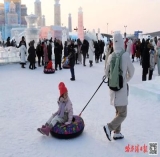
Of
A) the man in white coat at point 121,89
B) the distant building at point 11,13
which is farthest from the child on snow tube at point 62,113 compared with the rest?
the distant building at point 11,13

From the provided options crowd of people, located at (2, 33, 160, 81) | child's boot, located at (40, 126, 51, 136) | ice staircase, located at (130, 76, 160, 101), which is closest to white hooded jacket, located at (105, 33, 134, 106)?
child's boot, located at (40, 126, 51, 136)

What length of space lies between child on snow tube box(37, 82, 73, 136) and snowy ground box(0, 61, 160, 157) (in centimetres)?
19

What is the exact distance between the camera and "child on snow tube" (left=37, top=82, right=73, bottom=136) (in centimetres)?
378

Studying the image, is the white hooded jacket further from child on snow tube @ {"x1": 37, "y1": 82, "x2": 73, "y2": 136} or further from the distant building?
the distant building

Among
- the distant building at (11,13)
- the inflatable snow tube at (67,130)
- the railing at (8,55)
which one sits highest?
the distant building at (11,13)

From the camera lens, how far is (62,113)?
3.87m

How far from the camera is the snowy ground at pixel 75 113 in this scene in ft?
11.1

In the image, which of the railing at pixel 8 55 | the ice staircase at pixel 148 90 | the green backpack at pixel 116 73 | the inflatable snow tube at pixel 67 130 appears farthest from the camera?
the railing at pixel 8 55

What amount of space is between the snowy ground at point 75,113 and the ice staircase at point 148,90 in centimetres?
12

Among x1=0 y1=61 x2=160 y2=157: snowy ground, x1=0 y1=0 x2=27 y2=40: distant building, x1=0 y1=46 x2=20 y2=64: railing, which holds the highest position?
x1=0 y1=0 x2=27 y2=40: distant building

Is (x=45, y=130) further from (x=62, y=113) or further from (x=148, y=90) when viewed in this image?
(x=148, y=90)

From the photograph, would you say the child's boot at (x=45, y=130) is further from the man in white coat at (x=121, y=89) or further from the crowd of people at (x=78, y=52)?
the crowd of people at (x=78, y=52)

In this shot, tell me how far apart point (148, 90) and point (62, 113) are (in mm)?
3103

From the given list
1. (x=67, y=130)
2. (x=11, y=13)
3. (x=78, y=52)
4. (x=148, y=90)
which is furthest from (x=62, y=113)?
(x=11, y=13)
